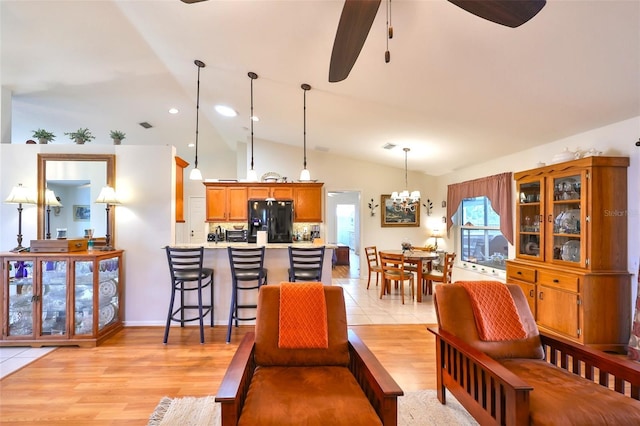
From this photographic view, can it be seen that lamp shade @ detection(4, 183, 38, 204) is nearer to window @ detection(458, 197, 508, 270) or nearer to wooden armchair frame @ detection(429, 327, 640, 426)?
wooden armchair frame @ detection(429, 327, 640, 426)

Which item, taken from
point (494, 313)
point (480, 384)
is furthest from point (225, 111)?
point (480, 384)

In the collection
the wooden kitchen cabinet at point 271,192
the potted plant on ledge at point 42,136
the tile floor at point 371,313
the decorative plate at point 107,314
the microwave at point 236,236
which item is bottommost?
the tile floor at point 371,313

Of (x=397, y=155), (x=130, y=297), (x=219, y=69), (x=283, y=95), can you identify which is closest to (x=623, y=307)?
(x=397, y=155)

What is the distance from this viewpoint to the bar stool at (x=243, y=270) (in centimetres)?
337

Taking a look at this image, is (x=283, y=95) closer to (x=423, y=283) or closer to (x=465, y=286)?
(x=465, y=286)

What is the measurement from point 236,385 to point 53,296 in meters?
3.13

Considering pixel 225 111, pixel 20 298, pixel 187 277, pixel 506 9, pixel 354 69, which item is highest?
pixel 225 111

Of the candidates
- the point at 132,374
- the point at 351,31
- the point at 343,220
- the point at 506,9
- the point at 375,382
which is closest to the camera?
the point at 506,9

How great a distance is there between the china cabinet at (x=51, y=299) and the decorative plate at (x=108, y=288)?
152 mm

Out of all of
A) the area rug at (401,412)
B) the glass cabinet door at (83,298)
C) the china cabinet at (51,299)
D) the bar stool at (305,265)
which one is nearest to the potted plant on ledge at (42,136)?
the china cabinet at (51,299)

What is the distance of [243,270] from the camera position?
3418mm

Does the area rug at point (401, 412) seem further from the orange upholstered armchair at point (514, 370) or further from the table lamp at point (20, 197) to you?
the table lamp at point (20, 197)

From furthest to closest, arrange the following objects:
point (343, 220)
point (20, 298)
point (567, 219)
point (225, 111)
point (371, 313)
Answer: point (343, 220)
point (225, 111)
point (371, 313)
point (567, 219)
point (20, 298)

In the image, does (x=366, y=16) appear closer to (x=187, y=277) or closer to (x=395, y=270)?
(x=187, y=277)
